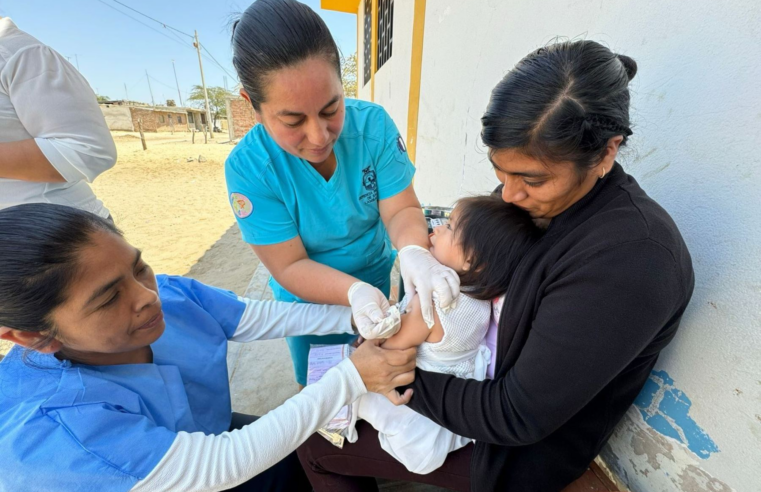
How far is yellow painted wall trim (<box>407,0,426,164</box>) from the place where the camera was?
403 centimetres

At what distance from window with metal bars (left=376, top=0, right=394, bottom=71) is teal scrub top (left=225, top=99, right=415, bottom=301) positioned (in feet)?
17.2

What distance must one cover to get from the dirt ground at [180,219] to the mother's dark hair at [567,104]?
162 inches

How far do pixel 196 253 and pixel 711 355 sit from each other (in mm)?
6095

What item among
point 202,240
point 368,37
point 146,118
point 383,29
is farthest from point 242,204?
point 146,118

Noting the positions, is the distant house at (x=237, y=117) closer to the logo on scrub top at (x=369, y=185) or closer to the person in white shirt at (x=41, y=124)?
the person in white shirt at (x=41, y=124)

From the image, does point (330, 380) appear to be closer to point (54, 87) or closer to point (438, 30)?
point (54, 87)

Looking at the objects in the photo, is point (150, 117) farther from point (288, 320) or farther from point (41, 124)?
point (288, 320)

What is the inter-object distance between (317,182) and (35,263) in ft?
3.10

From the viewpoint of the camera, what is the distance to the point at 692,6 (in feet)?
3.44

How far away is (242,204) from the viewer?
146 cm

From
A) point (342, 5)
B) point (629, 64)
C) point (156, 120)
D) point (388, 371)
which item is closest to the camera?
point (629, 64)

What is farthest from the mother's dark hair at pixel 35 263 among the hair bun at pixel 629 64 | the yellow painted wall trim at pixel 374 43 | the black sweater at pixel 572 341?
the yellow painted wall trim at pixel 374 43

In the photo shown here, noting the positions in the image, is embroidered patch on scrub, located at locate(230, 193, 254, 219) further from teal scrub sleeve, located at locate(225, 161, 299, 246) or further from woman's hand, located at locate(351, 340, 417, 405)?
woman's hand, located at locate(351, 340, 417, 405)

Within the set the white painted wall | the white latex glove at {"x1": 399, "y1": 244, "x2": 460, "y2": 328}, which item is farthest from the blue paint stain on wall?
the white latex glove at {"x1": 399, "y1": 244, "x2": 460, "y2": 328}
